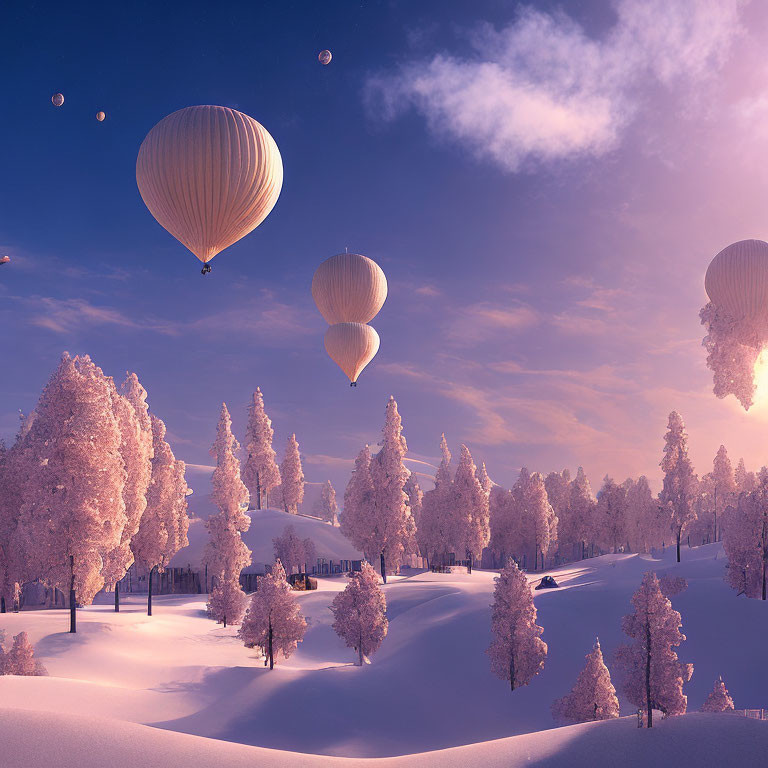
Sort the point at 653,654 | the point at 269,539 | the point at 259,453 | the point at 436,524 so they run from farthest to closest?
1. the point at 259,453
2. the point at 436,524
3. the point at 269,539
4. the point at 653,654

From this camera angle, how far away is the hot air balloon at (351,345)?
34.3 metres

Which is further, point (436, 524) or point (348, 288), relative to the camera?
point (436, 524)

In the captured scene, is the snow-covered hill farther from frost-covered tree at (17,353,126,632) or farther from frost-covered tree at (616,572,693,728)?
frost-covered tree at (616,572,693,728)

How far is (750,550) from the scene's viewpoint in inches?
1447

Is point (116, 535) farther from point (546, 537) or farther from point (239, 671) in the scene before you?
point (546, 537)

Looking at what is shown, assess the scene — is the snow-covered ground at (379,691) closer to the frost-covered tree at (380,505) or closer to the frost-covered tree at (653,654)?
the frost-covered tree at (653,654)

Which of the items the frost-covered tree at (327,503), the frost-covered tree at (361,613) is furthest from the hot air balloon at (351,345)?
the frost-covered tree at (327,503)

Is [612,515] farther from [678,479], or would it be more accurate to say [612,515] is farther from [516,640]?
[516,640]

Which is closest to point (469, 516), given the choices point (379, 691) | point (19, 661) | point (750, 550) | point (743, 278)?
point (750, 550)

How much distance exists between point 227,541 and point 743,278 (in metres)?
40.9

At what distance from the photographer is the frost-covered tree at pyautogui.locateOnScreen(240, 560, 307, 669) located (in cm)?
3238

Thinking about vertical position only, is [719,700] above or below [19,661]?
below

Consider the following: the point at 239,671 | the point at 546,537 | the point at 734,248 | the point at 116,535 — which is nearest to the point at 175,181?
the point at 116,535

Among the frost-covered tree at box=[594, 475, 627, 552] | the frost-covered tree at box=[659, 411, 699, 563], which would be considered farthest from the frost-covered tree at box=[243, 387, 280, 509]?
the frost-covered tree at box=[659, 411, 699, 563]
